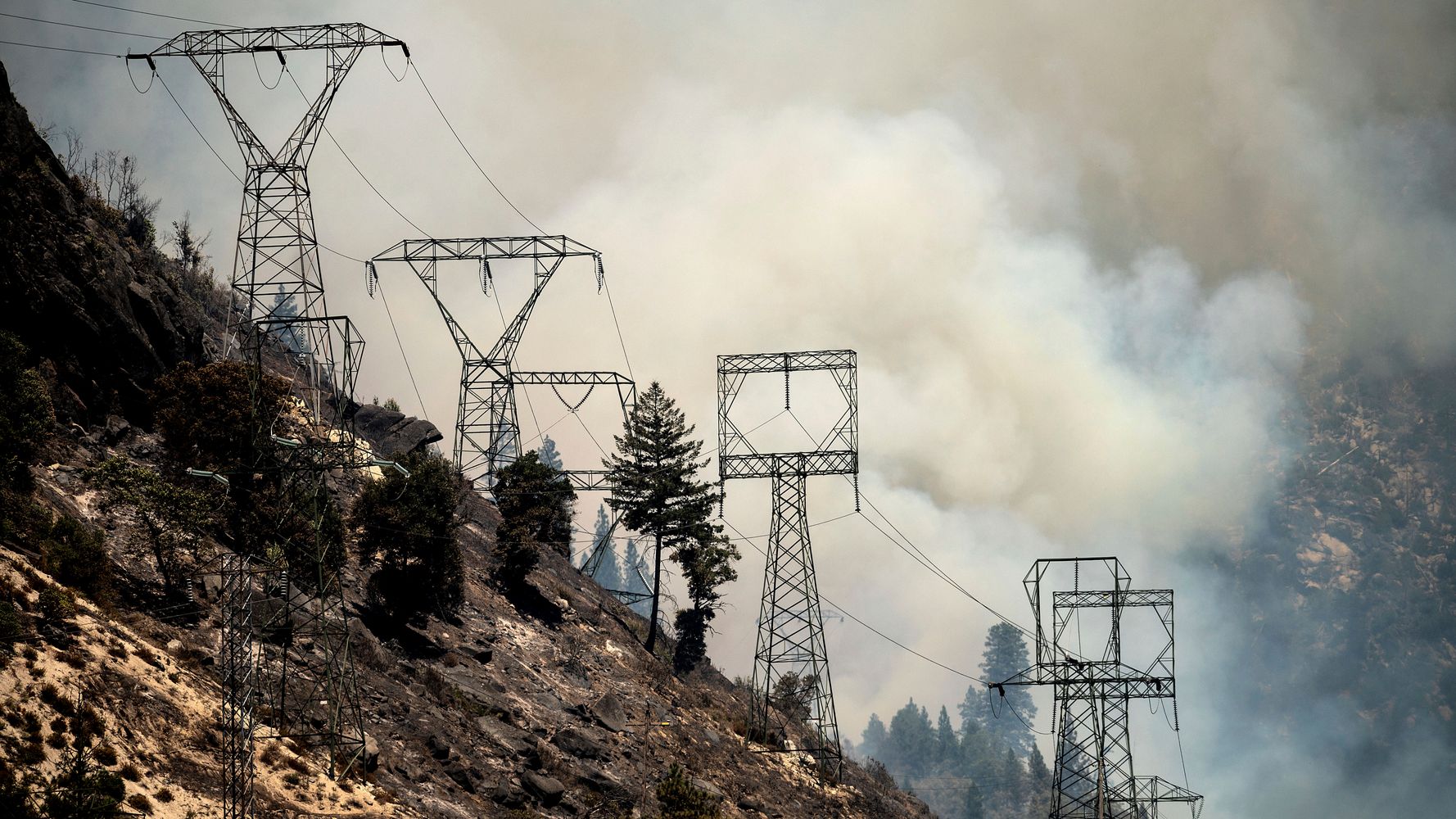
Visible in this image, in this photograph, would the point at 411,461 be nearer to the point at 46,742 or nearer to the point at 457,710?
the point at 457,710

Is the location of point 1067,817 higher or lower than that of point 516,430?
lower

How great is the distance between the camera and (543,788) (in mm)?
50094

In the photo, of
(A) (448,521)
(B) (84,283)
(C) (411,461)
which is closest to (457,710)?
(A) (448,521)

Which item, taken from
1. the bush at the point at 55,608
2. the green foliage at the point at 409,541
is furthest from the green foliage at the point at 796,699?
the bush at the point at 55,608

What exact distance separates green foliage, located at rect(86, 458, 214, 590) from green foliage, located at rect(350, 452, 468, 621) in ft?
40.3

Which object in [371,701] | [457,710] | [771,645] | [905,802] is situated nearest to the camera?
[371,701]

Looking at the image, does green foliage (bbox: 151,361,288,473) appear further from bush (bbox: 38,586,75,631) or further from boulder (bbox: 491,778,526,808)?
boulder (bbox: 491,778,526,808)

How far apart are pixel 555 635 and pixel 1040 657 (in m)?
27.3

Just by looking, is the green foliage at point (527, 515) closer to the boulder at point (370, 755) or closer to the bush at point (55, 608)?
the boulder at point (370, 755)

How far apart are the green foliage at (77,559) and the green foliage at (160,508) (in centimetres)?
201

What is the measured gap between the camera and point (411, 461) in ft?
214

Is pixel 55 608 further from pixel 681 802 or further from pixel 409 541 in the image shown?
pixel 681 802

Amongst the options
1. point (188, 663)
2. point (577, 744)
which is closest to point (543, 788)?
point (577, 744)

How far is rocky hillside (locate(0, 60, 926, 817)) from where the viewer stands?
37.2m
